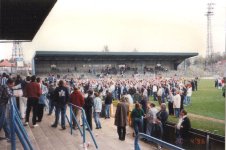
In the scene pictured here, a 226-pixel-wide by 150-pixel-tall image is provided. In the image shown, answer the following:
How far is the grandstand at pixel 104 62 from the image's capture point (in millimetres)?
42719

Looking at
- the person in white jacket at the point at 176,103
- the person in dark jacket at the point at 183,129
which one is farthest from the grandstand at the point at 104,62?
the person in dark jacket at the point at 183,129

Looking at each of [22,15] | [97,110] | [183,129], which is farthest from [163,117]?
[22,15]

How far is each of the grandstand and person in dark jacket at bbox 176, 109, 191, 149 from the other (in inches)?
1331

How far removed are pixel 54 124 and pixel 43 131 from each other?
2.15 ft

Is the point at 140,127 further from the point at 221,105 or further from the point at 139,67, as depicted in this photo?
the point at 139,67

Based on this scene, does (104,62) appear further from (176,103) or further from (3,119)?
(3,119)

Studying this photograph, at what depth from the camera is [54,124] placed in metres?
8.94

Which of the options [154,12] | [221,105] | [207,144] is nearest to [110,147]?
[207,144]

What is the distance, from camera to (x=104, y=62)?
46125 mm

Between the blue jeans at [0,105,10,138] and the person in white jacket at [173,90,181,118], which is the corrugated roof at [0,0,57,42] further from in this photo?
the person in white jacket at [173,90,181,118]

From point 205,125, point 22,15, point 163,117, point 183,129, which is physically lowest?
point 205,125

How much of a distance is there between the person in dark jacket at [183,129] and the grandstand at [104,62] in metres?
33.8

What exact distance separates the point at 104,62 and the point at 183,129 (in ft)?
125

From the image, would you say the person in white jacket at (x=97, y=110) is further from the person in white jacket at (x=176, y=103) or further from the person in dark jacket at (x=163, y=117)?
the person in white jacket at (x=176, y=103)
